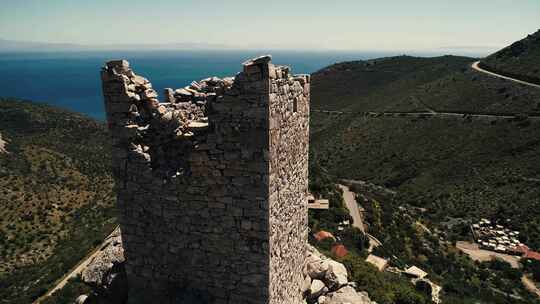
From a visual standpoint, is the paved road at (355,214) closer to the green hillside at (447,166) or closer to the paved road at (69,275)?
the green hillside at (447,166)

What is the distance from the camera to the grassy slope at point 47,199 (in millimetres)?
21094

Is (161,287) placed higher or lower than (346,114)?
higher

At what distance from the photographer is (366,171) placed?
45.0 meters

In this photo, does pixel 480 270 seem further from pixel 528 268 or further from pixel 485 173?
pixel 485 173

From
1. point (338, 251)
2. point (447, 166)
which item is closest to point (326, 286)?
point (338, 251)

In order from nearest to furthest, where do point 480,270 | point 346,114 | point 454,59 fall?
point 480,270 < point 346,114 < point 454,59

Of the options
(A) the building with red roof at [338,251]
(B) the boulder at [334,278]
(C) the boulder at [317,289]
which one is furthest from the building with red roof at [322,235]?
(C) the boulder at [317,289]

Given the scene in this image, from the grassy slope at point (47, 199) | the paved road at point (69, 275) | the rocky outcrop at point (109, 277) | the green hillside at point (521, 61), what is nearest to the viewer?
the rocky outcrop at point (109, 277)

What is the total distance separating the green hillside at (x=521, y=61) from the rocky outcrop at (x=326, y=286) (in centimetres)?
5343

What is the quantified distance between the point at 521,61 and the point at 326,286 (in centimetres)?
6730

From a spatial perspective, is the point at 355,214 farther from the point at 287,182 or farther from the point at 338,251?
the point at 287,182

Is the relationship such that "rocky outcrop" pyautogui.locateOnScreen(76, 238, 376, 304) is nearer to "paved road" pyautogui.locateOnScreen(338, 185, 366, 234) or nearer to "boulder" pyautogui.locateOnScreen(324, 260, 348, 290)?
"boulder" pyautogui.locateOnScreen(324, 260, 348, 290)

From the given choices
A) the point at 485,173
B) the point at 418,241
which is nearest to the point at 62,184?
the point at 418,241

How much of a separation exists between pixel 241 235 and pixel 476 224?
1175 inches
